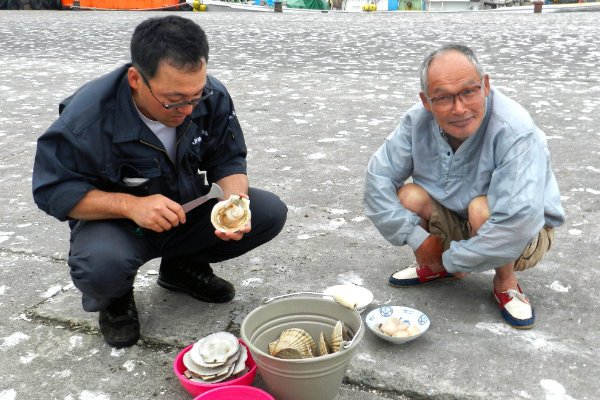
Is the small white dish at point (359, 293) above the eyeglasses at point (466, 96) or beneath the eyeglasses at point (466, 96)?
beneath

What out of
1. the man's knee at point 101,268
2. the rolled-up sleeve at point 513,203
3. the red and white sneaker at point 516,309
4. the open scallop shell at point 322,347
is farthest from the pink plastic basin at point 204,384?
the red and white sneaker at point 516,309

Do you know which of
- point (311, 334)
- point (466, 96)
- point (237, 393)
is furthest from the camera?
point (466, 96)

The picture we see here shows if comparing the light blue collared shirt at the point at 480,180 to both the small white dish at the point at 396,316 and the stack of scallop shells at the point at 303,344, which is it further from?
the stack of scallop shells at the point at 303,344

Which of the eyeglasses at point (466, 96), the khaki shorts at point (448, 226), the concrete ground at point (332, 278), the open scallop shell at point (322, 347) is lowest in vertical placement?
the concrete ground at point (332, 278)

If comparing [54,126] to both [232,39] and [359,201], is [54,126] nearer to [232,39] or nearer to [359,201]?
[359,201]

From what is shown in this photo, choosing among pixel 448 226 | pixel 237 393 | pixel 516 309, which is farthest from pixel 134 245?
pixel 516 309

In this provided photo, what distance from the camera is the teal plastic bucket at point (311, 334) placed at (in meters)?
1.96

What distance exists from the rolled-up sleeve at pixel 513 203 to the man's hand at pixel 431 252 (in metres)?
0.24

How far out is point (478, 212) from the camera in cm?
262

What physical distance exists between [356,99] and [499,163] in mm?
4505

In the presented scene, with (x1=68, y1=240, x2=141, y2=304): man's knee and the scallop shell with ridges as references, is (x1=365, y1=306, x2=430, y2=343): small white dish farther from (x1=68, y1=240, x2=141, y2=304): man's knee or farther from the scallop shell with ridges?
(x1=68, y1=240, x2=141, y2=304): man's knee

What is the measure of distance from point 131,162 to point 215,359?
835mm

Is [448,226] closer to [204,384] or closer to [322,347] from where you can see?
[322,347]

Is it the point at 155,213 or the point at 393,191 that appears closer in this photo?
the point at 155,213
